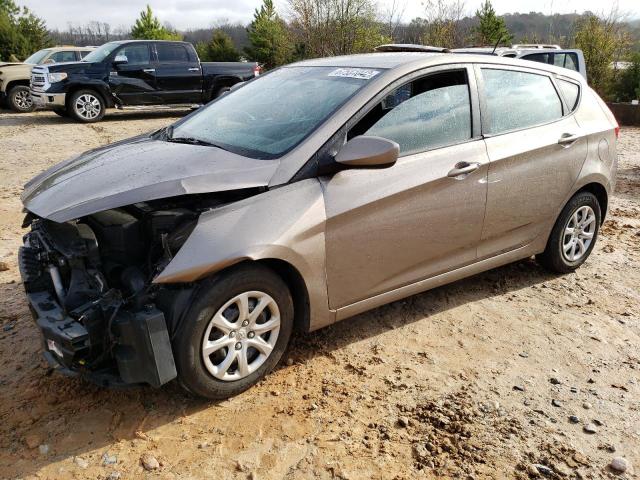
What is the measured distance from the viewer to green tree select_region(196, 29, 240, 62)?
2855 cm

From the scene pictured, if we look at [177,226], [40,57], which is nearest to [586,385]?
[177,226]

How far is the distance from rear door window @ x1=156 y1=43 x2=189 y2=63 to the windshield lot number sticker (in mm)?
11226

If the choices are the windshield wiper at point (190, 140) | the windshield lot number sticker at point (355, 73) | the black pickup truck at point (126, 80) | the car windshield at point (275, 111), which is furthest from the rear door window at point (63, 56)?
the windshield lot number sticker at point (355, 73)

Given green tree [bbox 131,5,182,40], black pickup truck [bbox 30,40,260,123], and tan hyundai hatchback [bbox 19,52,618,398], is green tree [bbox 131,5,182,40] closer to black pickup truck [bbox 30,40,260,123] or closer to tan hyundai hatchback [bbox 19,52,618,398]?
black pickup truck [bbox 30,40,260,123]

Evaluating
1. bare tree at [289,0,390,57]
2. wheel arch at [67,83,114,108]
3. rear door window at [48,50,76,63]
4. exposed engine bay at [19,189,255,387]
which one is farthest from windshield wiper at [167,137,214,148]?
bare tree at [289,0,390,57]

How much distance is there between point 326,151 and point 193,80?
11972 mm

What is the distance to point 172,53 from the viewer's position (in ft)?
45.4

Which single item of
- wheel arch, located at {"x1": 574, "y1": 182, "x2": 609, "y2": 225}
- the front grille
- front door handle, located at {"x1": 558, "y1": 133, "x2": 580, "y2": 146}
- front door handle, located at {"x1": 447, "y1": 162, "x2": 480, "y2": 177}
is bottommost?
wheel arch, located at {"x1": 574, "y1": 182, "x2": 609, "y2": 225}

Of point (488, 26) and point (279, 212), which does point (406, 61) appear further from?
point (488, 26)

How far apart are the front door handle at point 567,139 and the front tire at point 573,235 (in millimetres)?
464

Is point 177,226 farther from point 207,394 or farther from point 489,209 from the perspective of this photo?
point 489,209

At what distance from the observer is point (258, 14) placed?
29.9m

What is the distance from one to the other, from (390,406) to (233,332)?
0.91 metres

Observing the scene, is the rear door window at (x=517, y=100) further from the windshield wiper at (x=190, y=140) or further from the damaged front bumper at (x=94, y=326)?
the damaged front bumper at (x=94, y=326)
